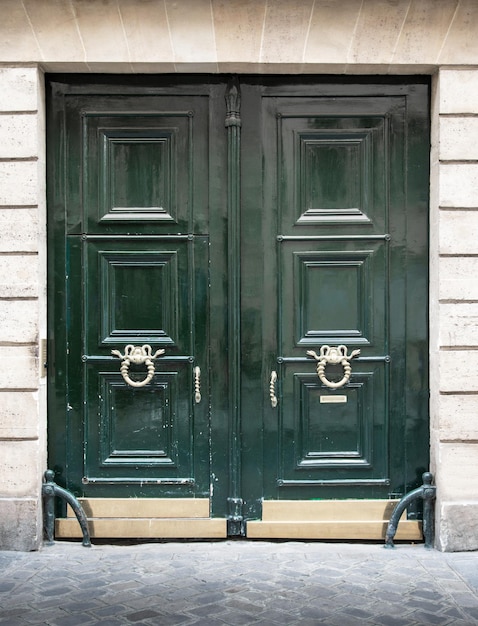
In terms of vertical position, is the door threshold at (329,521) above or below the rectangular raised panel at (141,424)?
below

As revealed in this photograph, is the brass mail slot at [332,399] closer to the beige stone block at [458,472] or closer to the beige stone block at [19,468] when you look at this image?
the beige stone block at [458,472]

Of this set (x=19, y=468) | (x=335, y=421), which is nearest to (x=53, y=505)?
(x=19, y=468)

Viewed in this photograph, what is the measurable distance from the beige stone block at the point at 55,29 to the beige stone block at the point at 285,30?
129 centimetres

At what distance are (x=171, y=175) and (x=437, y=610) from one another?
335 centimetres

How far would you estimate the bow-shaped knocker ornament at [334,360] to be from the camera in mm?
5371

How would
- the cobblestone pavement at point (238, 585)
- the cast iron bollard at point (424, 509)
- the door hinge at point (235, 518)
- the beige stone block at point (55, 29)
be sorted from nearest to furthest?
the cobblestone pavement at point (238, 585) → the beige stone block at point (55, 29) → the cast iron bollard at point (424, 509) → the door hinge at point (235, 518)

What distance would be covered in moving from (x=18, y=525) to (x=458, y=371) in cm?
326

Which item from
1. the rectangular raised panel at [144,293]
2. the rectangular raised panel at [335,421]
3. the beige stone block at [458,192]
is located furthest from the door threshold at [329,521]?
the beige stone block at [458,192]

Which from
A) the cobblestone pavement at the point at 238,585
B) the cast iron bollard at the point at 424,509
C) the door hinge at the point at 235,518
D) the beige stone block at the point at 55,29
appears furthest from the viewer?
the door hinge at the point at 235,518

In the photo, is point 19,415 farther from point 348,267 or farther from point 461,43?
point 461,43

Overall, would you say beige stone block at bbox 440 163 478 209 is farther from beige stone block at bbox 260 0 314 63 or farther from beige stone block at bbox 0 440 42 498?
beige stone block at bbox 0 440 42 498

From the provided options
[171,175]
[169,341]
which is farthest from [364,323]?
[171,175]

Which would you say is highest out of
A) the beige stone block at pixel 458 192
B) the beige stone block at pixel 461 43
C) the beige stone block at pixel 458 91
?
the beige stone block at pixel 461 43

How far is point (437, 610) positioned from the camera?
4.17 metres
